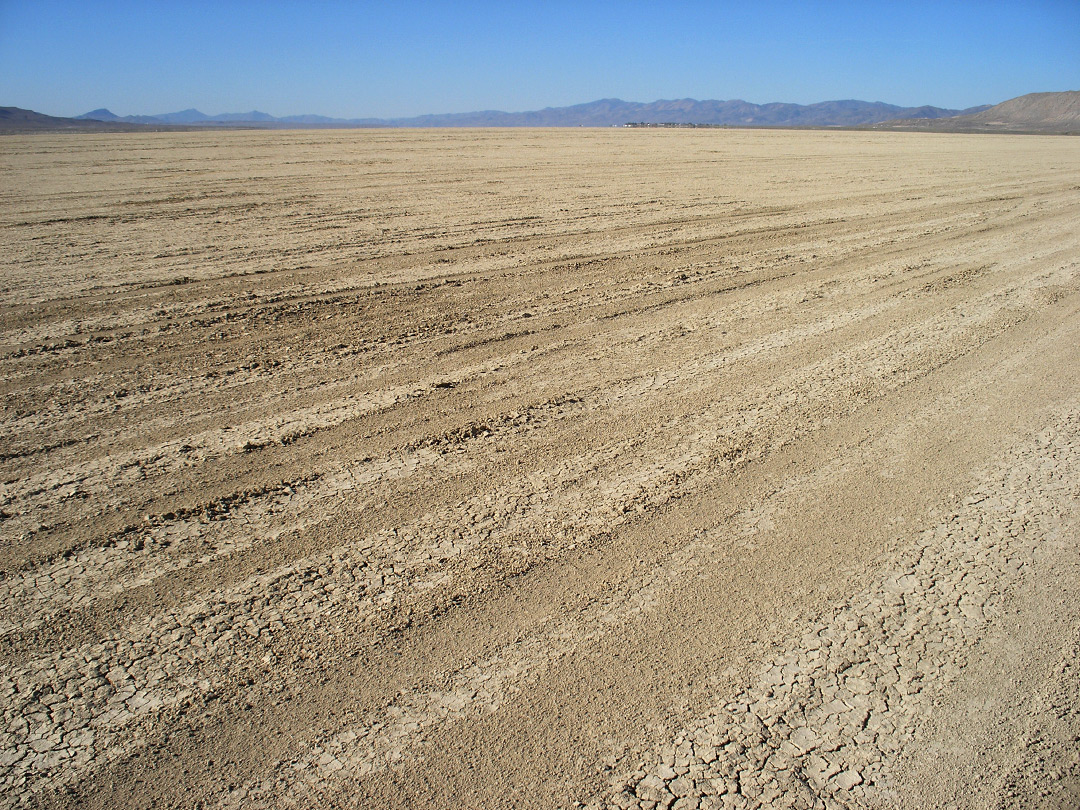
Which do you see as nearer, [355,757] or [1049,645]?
[355,757]

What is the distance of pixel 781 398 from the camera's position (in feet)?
15.2

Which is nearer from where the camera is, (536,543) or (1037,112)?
(536,543)

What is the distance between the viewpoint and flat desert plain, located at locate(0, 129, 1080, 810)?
2096 mm

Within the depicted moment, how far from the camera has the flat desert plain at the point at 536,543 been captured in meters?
2.10

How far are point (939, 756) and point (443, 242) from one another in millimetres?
8561

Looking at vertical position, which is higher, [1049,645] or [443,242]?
[443,242]

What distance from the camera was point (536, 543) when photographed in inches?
Answer: 122

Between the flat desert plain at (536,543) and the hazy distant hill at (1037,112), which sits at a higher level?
the hazy distant hill at (1037,112)

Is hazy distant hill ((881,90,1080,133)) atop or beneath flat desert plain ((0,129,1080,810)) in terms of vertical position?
atop

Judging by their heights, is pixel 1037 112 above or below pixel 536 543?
above

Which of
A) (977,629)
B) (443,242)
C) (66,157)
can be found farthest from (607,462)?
(66,157)

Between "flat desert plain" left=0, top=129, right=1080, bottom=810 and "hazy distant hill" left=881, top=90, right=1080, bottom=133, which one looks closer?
"flat desert plain" left=0, top=129, right=1080, bottom=810

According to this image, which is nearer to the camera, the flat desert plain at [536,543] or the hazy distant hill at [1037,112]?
the flat desert plain at [536,543]

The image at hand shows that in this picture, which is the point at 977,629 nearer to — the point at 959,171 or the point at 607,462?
the point at 607,462
